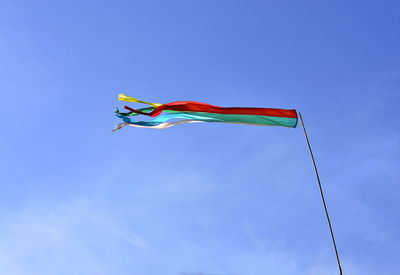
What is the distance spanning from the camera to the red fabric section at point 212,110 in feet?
95.3

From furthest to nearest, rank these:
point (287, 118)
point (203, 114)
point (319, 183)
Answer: point (203, 114) → point (287, 118) → point (319, 183)

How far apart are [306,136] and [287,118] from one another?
3282 mm

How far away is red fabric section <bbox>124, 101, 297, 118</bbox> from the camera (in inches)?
1144

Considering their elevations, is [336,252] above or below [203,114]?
below

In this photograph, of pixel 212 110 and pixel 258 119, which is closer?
pixel 258 119

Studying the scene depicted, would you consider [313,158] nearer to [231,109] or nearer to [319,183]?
[319,183]

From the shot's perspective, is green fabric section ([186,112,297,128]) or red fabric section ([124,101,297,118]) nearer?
green fabric section ([186,112,297,128])

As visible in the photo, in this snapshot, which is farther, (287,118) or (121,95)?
(121,95)

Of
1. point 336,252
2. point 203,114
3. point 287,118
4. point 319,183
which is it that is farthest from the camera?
point 203,114

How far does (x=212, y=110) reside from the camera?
30.5m

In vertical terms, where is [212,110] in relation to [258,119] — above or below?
above

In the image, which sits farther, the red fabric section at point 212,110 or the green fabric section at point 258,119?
the red fabric section at point 212,110

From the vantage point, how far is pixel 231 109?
29.9 meters

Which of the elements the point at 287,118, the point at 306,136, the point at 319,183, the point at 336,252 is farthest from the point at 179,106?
the point at 336,252
